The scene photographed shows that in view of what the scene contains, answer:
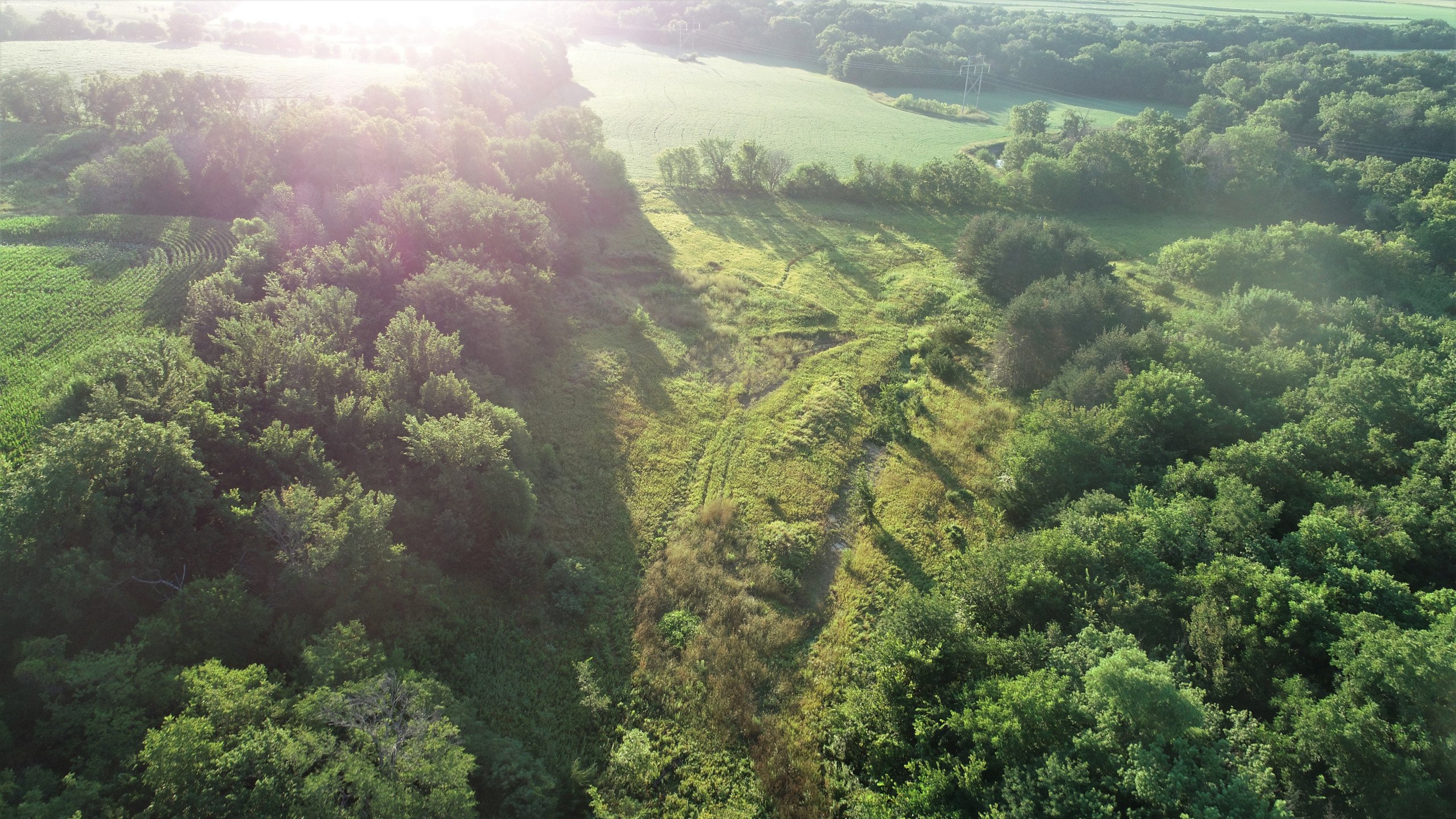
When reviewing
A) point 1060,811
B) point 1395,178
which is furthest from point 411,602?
point 1395,178

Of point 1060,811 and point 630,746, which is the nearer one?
point 1060,811

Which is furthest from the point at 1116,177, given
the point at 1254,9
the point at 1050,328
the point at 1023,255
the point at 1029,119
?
the point at 1254,9

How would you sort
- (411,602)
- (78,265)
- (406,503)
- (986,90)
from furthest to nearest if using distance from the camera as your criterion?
(986,90) < (78,265) < (406,503) < (411,602)

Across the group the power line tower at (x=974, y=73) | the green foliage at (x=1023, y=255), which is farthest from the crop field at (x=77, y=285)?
the power line tower at (x=974, y=73)

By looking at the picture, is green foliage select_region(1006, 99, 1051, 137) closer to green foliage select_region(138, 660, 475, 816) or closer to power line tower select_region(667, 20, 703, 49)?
power line tower select_region(667, 20, 703, 49)

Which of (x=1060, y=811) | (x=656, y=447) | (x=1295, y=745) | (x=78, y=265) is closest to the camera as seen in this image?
(x=1060, y=811)

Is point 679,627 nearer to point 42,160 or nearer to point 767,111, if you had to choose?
point 42,160

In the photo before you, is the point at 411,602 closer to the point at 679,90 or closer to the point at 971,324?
the point at 971,324
